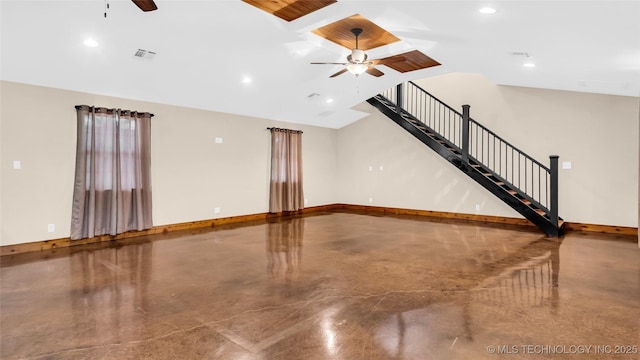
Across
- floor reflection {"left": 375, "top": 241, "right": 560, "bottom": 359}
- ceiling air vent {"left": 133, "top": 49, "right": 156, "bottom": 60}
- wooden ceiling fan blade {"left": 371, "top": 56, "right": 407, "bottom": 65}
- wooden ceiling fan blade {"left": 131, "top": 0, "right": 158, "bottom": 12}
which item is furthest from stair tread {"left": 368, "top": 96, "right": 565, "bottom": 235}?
wooden ceiling fan blade {"left": 131, "top": 0, "right": 158, "bottom": 12}

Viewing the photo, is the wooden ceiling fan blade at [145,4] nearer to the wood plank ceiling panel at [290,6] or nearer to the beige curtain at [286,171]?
the wood plank ceiling panel at [290,6]

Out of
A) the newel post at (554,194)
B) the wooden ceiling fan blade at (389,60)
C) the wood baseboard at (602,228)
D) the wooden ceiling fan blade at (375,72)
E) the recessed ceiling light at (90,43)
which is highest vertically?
the wooden ceiling fan blade at (375,72)

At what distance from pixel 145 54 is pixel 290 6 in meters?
2.32

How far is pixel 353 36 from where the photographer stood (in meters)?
5.25

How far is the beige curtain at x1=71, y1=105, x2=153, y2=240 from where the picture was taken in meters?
5.44

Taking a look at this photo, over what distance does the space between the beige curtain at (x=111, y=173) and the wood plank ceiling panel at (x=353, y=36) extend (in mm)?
3726

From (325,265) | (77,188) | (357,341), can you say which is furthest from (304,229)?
(357,341)

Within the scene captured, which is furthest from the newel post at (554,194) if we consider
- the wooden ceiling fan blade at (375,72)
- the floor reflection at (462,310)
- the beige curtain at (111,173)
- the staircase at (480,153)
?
the beige curtain at (111,173)

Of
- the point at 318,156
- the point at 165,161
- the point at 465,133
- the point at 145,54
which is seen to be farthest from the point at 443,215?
the point at 145,54

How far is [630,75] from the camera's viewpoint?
4902mm

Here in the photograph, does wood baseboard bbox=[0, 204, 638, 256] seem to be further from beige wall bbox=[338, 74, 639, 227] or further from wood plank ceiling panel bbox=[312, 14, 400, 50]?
wood plank ceiling panel bbox=[312, 14, 400, 50]

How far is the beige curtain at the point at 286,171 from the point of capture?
8.58m

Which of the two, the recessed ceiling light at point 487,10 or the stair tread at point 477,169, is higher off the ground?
the recessed ceiling light at point 487,10

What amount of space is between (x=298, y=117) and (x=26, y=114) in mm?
5483
